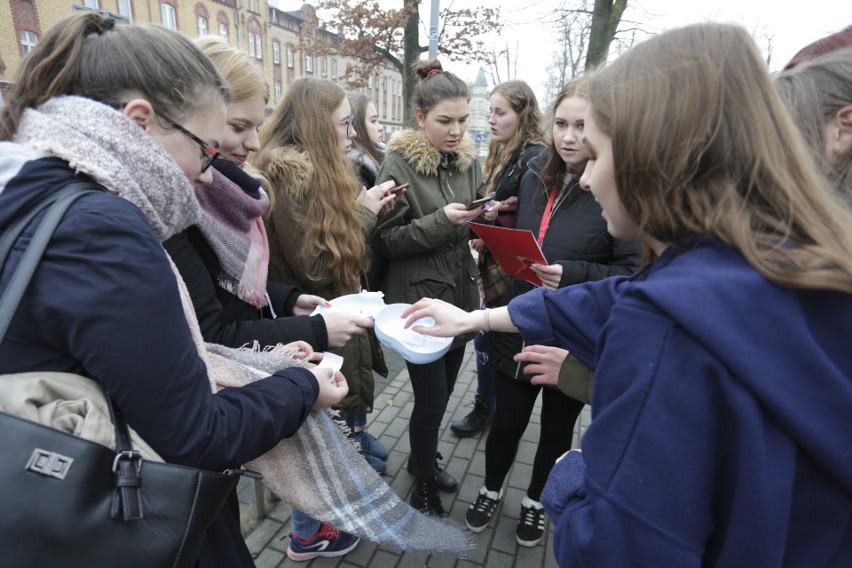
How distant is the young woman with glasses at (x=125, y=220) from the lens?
0.89 metres

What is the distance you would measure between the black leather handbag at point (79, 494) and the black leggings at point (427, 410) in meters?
1.72

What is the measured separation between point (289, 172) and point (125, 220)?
140cm

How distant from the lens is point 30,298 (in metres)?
0.88

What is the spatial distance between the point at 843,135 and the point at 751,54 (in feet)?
3.16

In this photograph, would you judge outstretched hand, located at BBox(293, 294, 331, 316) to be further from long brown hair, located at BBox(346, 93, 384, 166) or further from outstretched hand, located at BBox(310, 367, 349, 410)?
long brown hair, located at BBox(346, 93, 384, 166)

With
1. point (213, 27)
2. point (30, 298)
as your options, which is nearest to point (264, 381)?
point (30, 298)

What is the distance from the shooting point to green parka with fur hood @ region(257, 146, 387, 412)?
229 centimetres

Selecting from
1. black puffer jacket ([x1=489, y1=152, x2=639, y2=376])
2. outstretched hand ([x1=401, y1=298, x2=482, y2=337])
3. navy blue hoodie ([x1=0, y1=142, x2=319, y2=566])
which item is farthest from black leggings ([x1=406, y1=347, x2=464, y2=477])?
navy blue hoodie ([x1=0, y1=142, x2=319, y2=566])

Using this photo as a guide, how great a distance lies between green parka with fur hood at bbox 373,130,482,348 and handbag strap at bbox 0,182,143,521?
1.87 metres

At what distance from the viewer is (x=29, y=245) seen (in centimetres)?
87

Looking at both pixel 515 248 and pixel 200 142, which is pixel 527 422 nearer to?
pixel 515 248

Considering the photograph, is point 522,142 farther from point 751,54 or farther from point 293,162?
point 751,54

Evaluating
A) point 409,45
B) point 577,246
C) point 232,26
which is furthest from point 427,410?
point 232,26

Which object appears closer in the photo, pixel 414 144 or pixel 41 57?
pixel 41 57
